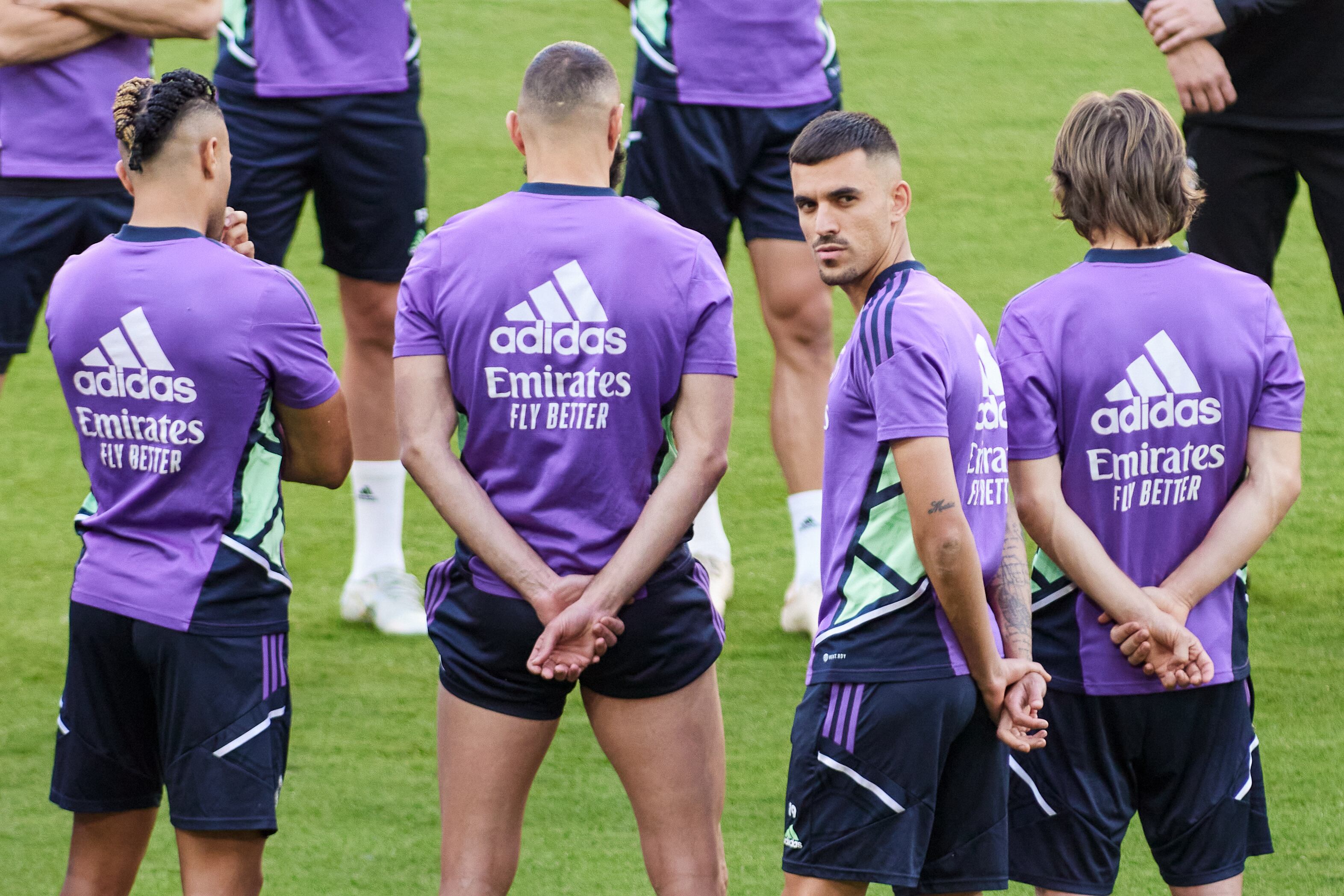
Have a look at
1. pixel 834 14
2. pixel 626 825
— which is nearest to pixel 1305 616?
pixel 626 825

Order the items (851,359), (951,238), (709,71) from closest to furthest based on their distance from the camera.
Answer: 1. (851,359)
2. (709,71)
3. (951,238)

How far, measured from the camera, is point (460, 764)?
300 centimetres

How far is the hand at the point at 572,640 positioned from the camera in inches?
113

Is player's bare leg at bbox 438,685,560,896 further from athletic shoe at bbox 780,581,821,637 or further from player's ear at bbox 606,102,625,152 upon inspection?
athletic shoe at bbox 780,581,821,637

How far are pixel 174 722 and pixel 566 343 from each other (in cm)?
88

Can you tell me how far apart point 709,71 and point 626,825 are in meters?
2.09

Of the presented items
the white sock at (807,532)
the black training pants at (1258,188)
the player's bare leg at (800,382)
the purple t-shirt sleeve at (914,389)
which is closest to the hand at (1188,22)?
the black training pants at (1258,188)

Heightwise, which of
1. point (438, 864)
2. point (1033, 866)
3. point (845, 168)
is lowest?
point (438, 864)

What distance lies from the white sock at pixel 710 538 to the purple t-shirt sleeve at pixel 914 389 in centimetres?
252

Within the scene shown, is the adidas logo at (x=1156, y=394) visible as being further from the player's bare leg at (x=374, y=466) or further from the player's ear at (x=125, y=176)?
the player's bare leg at (x=374, y=466)

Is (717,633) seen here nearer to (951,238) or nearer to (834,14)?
(951,238)

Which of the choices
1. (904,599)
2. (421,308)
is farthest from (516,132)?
(904,599)

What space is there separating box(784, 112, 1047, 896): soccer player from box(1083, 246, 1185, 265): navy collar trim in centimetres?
28

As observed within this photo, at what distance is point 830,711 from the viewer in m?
2.77
